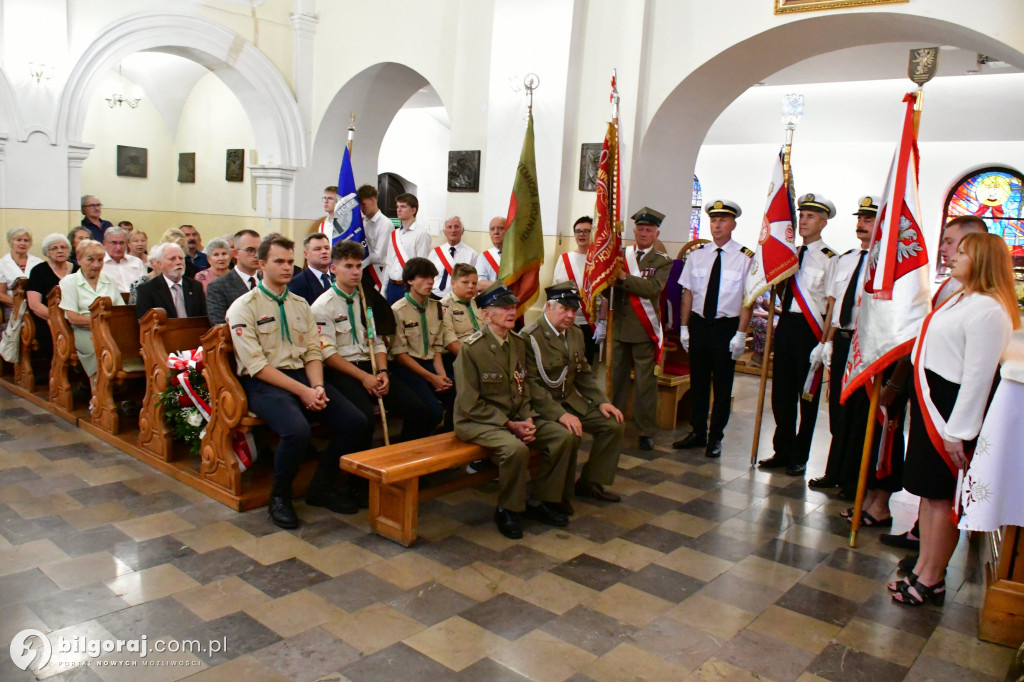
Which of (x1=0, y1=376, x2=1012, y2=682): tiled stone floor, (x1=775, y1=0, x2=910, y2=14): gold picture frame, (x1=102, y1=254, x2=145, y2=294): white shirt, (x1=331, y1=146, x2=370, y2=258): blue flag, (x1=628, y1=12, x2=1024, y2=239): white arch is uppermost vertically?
(x1=775, y1=0, x2=910, y2=14): gold picture frame

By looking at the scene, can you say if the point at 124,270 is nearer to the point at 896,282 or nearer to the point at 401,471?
the point at 401,471

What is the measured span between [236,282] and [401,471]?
72.4 inches

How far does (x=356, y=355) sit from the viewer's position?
14.7 feet

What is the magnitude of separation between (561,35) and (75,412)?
4.90 meters

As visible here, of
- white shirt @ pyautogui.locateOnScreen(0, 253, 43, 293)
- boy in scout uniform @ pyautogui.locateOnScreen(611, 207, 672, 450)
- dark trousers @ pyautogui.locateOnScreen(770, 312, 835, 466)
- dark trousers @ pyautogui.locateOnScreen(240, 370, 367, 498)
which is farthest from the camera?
white shirt @ pyautogui.locateOnScreen(0, 253, 43, 293)

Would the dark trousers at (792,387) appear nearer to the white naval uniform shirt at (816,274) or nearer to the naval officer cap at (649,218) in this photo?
the white naval uniform shirt at (816,274)

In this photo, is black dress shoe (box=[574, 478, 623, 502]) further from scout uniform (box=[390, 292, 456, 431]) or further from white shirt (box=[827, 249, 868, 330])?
white shirt (box=[827, 249, 868, 330])

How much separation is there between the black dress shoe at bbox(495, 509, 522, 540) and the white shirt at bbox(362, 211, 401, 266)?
11.2ft

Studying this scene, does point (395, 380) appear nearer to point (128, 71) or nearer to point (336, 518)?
point (336, 518)

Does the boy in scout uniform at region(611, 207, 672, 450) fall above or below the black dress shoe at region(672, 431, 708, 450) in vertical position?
above

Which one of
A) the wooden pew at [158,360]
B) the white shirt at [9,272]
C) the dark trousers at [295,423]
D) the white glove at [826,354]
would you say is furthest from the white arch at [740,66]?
the white shirt at [9,272]

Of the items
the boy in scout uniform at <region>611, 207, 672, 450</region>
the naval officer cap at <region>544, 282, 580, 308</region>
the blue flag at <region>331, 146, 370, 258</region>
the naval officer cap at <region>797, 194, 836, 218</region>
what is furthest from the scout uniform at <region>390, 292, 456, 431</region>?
the naval officer cap at <region>797, 194, 836, 218</region>

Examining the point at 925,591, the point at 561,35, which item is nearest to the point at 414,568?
the point at 925,591

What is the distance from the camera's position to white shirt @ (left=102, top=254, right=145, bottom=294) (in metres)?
5.81
